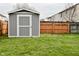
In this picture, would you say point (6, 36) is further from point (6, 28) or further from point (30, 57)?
point (30, 57)

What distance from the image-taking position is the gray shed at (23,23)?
2.56 meters

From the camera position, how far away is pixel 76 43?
250cm

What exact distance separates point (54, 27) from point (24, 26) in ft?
1.08

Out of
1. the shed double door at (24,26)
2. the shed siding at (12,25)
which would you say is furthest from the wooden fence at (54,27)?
the shed siding at (12,25)

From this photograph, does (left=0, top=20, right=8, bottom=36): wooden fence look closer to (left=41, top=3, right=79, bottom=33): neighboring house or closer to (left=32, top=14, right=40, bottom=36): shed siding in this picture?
(left=32, top=14, right=40, bottom=36): shed siding

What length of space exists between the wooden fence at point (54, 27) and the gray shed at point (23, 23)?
66 mm

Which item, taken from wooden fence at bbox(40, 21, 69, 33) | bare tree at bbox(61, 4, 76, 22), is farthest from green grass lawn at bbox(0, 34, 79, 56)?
bare tree at bbox(61, 4, 76, 22)

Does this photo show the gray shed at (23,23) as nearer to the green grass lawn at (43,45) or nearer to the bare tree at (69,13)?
the green grass lawn at (43,45)

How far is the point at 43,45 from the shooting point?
2473mm

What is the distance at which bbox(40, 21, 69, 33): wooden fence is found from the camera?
8.23ft

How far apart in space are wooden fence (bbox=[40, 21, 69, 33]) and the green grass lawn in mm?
50

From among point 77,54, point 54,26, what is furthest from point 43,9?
point 77,54

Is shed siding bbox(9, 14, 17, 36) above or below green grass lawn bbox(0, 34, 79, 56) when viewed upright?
above

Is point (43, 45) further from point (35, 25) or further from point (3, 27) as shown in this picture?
point (3, 27)
